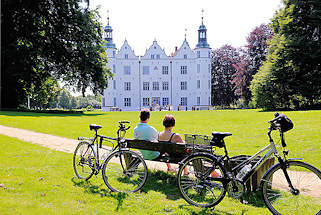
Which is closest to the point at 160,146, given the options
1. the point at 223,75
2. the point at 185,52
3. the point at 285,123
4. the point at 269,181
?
the point at 269,181

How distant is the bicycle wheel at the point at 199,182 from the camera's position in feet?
13.4

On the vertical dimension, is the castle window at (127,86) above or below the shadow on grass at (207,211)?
above

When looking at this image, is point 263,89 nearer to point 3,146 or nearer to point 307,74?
point 307,74

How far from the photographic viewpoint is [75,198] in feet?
14.3

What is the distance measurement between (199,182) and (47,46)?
87.9 ft

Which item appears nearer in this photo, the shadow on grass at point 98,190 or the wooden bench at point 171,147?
the shadow on grass at point 98,190

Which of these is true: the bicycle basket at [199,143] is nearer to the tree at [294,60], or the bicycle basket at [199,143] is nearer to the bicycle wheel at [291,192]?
the bicycle wheel at [291,192]

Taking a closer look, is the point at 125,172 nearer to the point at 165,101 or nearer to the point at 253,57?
the point at 253,57

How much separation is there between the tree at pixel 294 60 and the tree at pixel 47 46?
19.1m

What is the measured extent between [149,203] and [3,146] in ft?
21.2

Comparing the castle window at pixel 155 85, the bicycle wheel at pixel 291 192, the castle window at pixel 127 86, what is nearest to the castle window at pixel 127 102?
the castle window at pixel 127 86

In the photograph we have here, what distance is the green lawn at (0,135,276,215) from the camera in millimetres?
3888

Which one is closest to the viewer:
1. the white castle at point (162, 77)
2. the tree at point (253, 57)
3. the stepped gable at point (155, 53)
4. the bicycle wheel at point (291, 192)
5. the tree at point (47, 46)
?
the bicycle wheel at point (291, 192)

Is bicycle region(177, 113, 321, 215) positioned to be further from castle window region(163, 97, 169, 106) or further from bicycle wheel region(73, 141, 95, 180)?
castle window region(163, 97, 169, 106)
